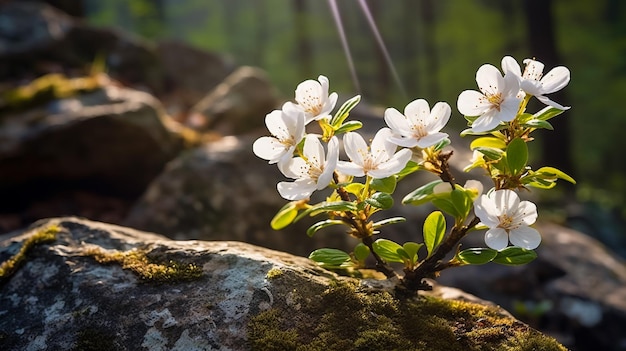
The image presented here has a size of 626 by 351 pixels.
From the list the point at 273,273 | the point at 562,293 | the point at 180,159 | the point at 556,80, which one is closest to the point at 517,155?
the point at 556,80

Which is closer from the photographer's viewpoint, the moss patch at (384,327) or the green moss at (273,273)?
the moss patch at (384,327)

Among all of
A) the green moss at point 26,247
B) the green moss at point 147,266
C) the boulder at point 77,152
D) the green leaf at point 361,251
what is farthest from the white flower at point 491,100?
the boulder at point 77,152

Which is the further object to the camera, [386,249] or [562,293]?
[562,293]

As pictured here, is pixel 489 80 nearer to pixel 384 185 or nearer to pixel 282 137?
pixel 384 185

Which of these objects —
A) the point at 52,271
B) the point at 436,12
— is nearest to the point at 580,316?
the point at 52,271

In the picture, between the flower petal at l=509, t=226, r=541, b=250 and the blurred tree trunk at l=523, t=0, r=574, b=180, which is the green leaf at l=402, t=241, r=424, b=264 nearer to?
the flower petal at l=509, t=226, r=541, b=250

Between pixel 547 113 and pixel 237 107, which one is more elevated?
pixel 547 113

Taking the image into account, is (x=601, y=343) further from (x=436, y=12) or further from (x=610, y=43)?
(x=436, y=12)

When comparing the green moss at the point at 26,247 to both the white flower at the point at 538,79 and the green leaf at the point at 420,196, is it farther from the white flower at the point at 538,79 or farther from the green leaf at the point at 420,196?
the white flower at the point at 538,79
